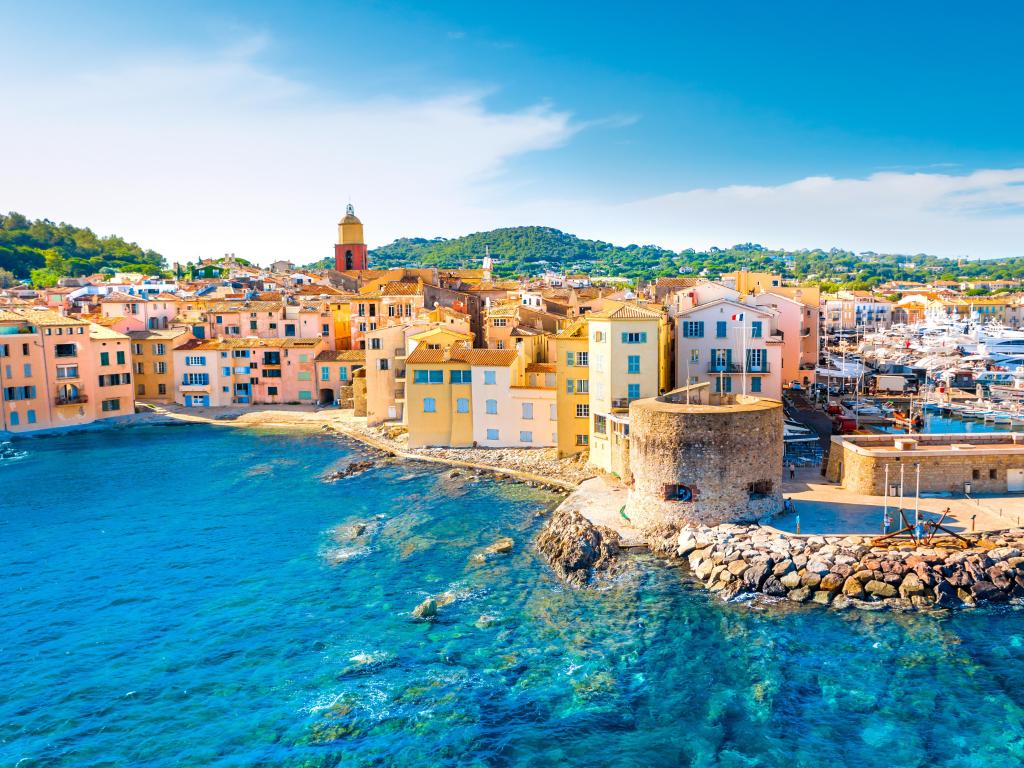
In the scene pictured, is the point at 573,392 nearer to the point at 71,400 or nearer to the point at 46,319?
the point at 71,400

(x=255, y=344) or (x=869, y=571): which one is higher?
(x=255, y=344)

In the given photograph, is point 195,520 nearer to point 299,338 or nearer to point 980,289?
point 299,338

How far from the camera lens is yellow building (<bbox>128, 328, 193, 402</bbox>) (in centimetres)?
7256

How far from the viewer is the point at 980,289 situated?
7037 inches

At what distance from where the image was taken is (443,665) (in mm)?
23500

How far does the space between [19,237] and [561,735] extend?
172 meters

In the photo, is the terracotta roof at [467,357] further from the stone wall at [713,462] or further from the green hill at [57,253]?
the green hill at [57,253]

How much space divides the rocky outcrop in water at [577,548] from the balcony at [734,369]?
15.0 metres

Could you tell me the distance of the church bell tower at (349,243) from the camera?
373 feet

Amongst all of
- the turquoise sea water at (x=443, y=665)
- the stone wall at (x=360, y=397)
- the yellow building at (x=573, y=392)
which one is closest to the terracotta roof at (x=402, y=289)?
the stone wall at (x=360, y=397)

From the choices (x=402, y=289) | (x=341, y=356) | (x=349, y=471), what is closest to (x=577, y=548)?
(x=349, y=471)

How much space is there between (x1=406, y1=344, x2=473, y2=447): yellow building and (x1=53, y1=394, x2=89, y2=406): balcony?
33.2m

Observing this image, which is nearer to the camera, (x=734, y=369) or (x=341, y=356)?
(x=734, y=369)

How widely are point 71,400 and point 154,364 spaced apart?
10369 mm
